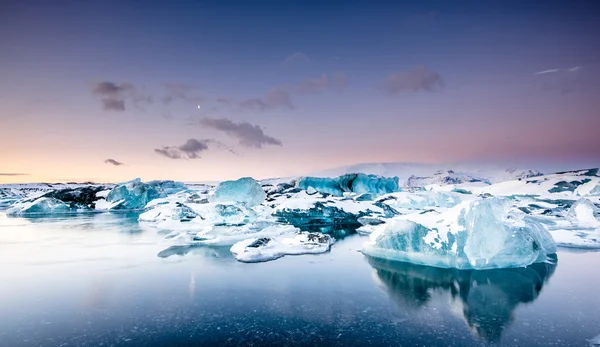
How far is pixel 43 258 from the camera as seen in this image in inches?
566

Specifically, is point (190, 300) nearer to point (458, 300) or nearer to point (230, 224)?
point (458, 300)

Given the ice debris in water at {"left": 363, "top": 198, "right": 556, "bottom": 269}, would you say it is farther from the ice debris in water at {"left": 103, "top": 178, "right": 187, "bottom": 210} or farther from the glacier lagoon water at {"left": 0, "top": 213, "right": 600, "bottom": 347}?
the ice debris in water at {"left": 103, "top": 178, "right": 187, "bottom": 210}

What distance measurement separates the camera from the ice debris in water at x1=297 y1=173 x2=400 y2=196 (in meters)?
51.3

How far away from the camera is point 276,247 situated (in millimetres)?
15695

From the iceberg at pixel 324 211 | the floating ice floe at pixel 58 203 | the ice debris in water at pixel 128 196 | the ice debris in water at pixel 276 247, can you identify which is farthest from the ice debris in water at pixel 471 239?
the floating ice floe at pixel 58 203

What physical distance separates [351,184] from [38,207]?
45957 millimetres

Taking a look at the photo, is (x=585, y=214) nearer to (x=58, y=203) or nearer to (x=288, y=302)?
(x=288, y=302)

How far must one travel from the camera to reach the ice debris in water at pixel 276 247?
14.1 metres

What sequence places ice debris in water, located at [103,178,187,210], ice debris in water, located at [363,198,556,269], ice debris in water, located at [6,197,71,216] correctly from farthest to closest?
ice debris in water, located at [103,178,187,210] → ice debris in water, located at [6,197,71,216] → ice debris in water, located at [363,198,556,269]

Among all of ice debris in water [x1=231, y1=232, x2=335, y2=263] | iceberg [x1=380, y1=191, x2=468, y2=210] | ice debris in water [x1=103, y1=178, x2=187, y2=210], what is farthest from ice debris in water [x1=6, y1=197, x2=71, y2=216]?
iceberg [x1=380, y1=191, x2=468, y2=210]

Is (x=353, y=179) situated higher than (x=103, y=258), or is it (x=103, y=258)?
(x=353, y=179)

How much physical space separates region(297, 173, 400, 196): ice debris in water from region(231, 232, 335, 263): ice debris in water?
105ft

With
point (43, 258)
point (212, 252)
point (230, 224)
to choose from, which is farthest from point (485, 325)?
point (230, 224)

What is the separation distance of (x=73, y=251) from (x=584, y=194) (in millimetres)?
50098
